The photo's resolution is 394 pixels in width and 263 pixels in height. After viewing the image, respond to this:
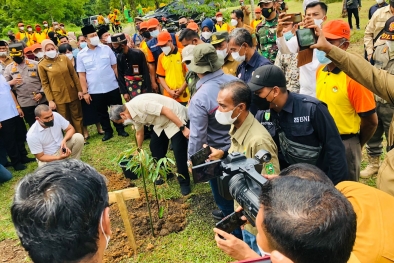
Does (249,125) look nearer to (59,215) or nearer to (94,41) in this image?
(59,215)

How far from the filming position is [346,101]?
9.53 ft

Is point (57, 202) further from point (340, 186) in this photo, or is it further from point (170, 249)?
point (170, 249)

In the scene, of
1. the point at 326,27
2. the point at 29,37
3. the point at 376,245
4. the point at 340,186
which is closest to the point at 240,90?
the point at 326,27

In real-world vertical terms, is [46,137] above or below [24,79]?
below

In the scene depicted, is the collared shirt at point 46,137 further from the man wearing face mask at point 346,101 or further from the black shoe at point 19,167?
the man wearing face mask at point 346,101

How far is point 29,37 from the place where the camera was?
1481cm

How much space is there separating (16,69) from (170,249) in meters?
4.91

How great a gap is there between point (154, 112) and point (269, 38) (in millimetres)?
2340

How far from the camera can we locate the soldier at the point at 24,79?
21.3 ft

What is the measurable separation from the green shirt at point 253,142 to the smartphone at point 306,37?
71 cm

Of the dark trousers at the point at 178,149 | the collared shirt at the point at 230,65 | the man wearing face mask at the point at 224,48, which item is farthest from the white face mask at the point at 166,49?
the dark trousers at the point at 178,149

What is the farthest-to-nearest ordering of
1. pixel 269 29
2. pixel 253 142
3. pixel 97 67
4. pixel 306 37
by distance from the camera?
pixel 97 67 < pixel 269 29 < pixel 253 142 < pixel 306 37

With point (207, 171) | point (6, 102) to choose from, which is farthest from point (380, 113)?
point (6, 102)

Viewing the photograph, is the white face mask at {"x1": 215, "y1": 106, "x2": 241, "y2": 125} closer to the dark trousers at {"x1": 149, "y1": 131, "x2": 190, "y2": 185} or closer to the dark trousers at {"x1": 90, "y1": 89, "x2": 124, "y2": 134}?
the dark trousers at {"x1": 149, "y1": 131, "x2": 190, "y2": 185}
